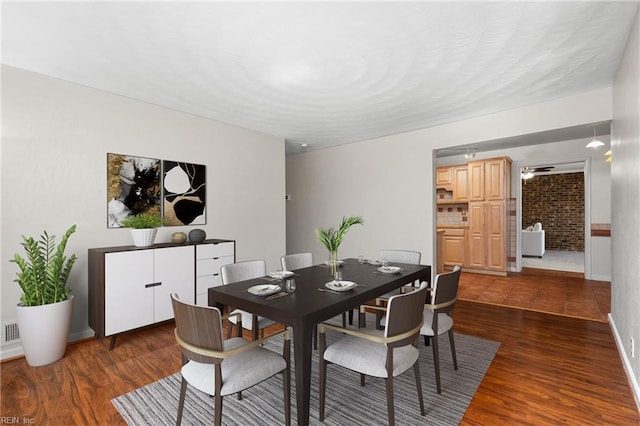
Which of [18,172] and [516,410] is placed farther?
[18,172]

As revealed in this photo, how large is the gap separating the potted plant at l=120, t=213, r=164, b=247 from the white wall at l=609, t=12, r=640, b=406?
4.08 metres

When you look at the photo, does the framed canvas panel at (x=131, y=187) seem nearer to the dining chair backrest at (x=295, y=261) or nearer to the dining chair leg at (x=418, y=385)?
the dining chair backrest at (x=295, y=261)

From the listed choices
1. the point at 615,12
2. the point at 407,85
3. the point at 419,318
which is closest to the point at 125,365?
the point at 419,318

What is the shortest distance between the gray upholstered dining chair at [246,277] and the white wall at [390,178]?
2803 millimetres

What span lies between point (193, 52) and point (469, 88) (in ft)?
8.82

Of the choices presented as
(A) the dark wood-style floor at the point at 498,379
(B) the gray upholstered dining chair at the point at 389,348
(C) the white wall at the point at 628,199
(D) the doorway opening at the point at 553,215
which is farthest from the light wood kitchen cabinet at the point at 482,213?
(B) the gray upholstered dining chair at the point at 389,348

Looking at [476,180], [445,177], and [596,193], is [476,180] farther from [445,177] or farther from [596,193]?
[596,193]

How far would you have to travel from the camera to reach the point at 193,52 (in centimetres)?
241

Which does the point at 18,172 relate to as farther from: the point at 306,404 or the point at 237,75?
the point at 306,404

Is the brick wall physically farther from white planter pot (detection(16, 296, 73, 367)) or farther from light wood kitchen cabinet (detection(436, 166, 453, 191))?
white planter pot (detection(16, 296, 73, 367))

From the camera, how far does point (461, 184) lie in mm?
6527

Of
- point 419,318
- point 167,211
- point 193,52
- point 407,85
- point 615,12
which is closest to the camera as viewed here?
point 419,318

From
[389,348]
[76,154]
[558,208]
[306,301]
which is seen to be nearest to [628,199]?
[389,348]

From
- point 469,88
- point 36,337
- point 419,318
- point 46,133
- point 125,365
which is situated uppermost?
point 469,88
